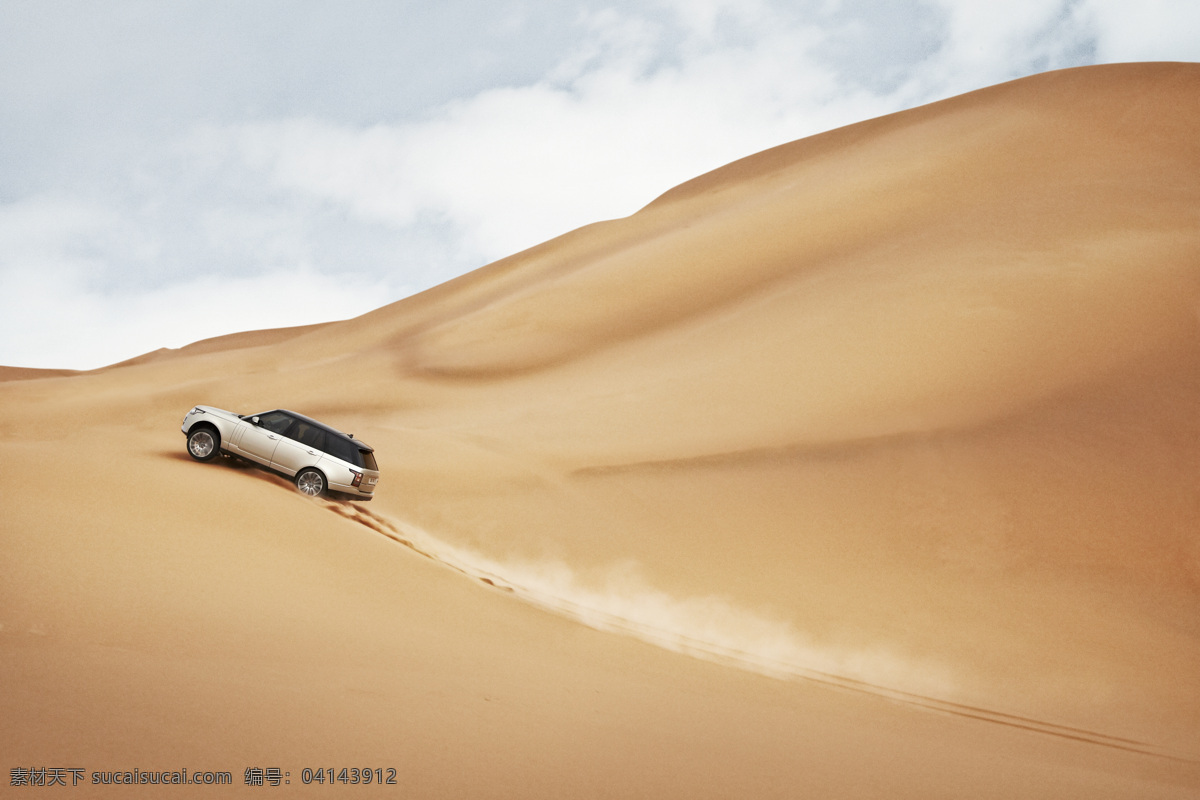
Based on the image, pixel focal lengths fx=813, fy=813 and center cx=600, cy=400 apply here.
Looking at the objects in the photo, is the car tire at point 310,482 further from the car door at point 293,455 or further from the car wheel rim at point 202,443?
the car wheel rim at point 202,443

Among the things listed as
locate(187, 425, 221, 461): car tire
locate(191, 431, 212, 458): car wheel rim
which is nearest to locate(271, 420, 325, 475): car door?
locate(187, 425, 221, 461): car tire

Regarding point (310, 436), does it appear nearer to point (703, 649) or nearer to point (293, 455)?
point (293, 455)

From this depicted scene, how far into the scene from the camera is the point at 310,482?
1224 centimetres

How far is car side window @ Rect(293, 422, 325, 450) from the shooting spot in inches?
487

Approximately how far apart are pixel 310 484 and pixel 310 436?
747mm

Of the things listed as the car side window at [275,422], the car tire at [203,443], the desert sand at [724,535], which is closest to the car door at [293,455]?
the car side window at [275,422]

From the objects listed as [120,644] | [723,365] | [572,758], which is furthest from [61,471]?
[723,365]

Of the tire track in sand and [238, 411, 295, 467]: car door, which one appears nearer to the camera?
the tire track in sand

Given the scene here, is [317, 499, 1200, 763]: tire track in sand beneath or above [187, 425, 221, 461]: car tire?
beneath

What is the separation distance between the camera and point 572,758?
17.7ft

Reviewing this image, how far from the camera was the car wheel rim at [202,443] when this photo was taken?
40.3ft

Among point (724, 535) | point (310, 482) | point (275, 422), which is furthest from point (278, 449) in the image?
point (724, 535)

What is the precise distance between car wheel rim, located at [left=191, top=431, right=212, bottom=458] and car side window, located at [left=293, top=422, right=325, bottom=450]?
1288mm

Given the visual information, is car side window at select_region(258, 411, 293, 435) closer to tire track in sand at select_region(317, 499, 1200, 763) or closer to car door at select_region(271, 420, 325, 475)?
car door at select_region(271, 420, 325, 475)
